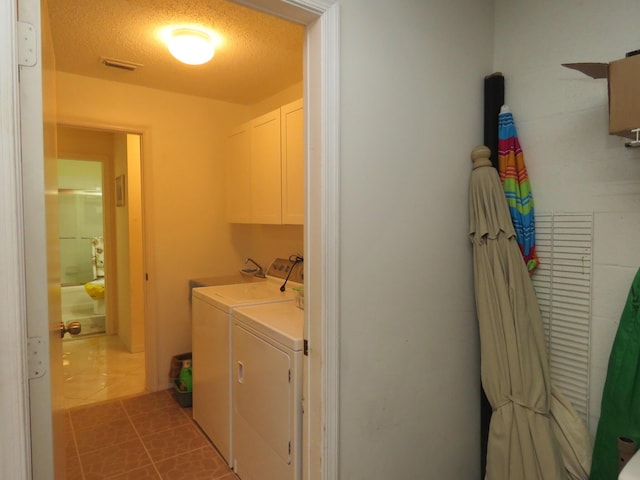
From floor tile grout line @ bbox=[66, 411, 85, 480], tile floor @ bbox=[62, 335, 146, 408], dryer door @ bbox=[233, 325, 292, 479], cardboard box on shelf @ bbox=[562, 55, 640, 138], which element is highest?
cardboard box on shelf @ bbox=[562, 55, 640, 138]

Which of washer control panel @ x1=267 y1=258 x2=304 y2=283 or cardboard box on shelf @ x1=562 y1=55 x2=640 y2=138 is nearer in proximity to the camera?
cardboard box on shelf @ x1=562 y1=55 x2=640 y2=138

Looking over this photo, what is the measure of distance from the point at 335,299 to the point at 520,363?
2.87 ft

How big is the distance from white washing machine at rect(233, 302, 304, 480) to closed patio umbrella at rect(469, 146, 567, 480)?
0.82 meters

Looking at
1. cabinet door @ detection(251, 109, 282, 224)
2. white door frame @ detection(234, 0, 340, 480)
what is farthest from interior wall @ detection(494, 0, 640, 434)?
cabinet door @ detection(251, 109, 282, 224)

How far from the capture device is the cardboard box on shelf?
1.17m

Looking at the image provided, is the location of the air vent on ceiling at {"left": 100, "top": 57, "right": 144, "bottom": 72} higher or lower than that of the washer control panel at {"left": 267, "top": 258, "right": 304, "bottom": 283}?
higher

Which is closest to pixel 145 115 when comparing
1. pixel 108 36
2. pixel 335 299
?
pixel 108 36

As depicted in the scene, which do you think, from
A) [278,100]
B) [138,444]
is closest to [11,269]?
[138,444]

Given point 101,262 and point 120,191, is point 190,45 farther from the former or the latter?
point 101,262

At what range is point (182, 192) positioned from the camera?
3.31 meters

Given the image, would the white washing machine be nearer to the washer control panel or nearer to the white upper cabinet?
the washer control panel

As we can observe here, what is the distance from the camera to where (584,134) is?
1.53 meters

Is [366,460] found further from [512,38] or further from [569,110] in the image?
[512,38]

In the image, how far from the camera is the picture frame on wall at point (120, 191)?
4.20m
